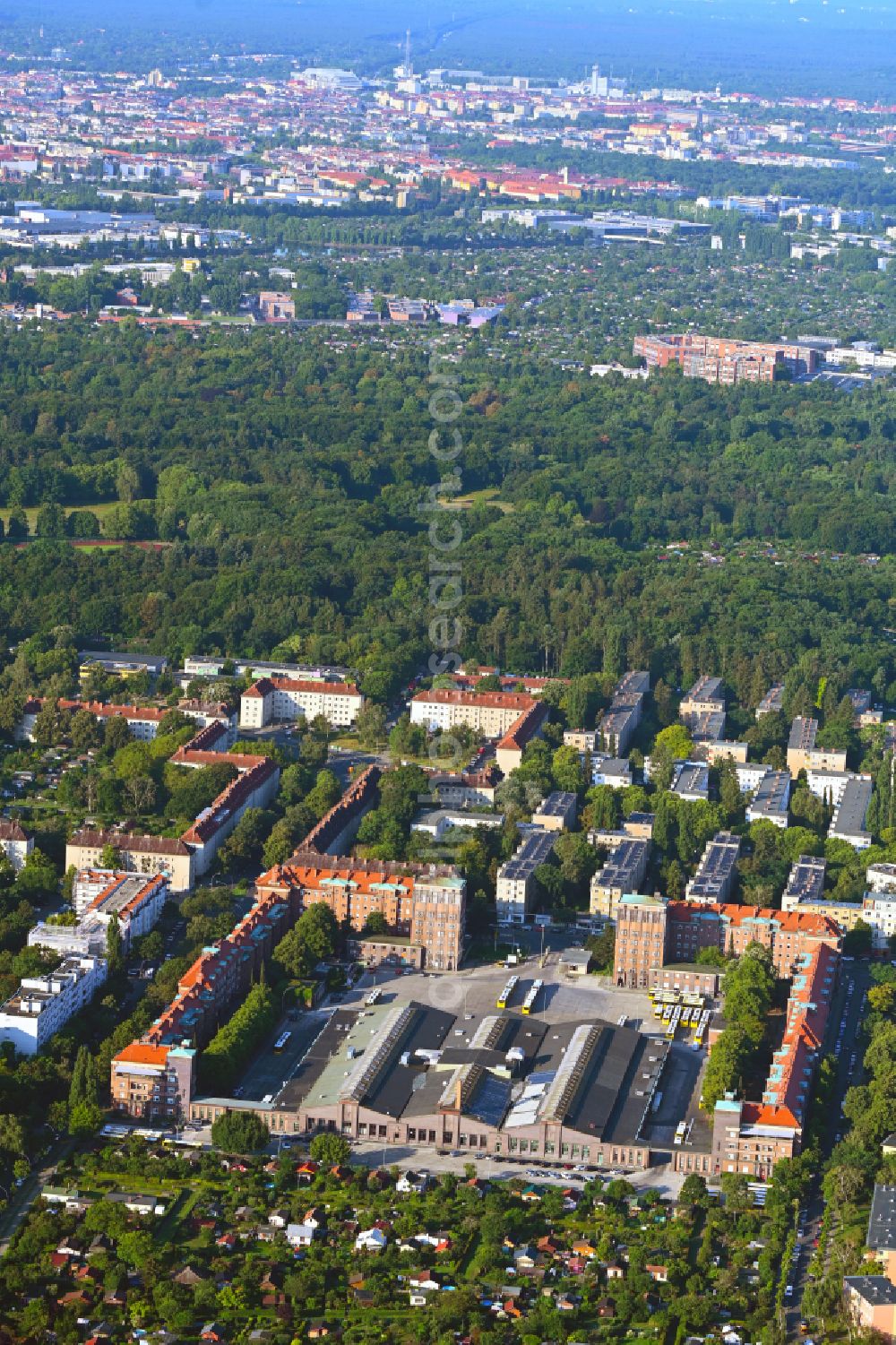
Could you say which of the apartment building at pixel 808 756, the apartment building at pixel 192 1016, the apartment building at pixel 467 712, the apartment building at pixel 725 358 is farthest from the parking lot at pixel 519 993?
the apartment building at pixel 725 358

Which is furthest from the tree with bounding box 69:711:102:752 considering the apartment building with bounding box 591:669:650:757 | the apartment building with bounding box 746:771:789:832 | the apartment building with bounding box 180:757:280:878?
the apartment building with bounding box 746:771:789:832

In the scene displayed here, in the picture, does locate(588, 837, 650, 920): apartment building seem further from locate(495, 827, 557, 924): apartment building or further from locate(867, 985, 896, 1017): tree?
locate(867, 985, 896, 1017): tree

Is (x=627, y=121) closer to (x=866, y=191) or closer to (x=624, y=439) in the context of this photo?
(x=866, y=191)

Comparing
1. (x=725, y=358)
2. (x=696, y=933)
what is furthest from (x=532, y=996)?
(x=725, y=358)

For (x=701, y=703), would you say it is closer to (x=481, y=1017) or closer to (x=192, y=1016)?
(x=481, y=1017)

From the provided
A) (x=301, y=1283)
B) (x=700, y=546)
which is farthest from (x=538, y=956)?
(x=700, y=546)

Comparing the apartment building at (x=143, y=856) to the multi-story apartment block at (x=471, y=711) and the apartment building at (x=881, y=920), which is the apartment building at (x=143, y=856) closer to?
the multi-story apartment block at (x=471, y=711)
